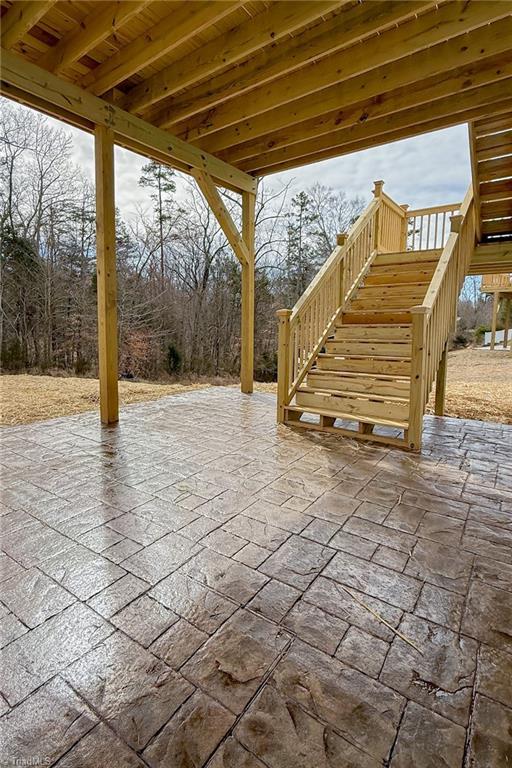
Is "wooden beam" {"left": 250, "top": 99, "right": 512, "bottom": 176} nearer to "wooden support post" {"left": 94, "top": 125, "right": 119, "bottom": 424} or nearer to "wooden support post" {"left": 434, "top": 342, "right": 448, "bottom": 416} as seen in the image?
"wooden support post" {"left": 434, "top": 342, "right": 448, "bottom": 416}

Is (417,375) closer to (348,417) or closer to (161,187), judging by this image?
(348,417)

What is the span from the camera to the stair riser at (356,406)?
359 centimetres

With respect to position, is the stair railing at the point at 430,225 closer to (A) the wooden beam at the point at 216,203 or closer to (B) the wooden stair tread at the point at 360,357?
(B) the wooden stair tread at the point at 360,357

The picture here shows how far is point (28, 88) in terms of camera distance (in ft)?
10.6

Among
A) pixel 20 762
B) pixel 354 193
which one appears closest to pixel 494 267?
pixel 20 762

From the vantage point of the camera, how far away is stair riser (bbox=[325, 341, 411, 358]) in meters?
4.44

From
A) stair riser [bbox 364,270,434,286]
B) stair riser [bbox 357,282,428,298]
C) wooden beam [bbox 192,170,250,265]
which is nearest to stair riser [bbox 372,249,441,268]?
stair riser [bbox 364,270,434,286]

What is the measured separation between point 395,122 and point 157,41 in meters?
2.56

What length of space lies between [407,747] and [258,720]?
0.39 meters

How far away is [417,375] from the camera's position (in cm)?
339

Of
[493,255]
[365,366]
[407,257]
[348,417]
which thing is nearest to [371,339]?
[365,366]

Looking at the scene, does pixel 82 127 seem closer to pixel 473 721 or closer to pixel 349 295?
pixel 349 295

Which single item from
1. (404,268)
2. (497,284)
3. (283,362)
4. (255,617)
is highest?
(497,284)

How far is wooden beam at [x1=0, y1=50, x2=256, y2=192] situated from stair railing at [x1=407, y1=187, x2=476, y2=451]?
3.07 meters
